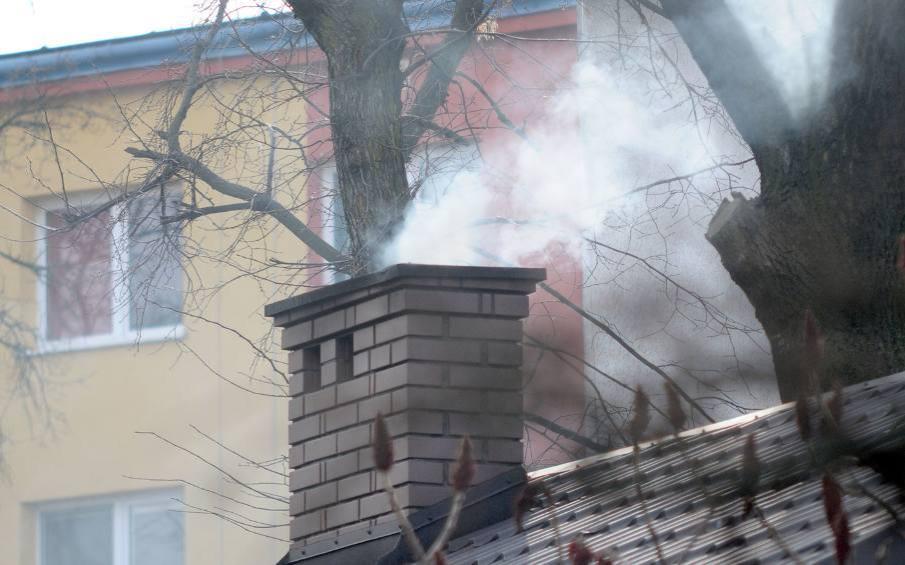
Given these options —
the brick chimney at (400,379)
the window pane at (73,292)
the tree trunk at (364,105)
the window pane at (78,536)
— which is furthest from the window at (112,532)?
the brick chimney at (400,379)

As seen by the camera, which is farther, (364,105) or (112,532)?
(112,532)

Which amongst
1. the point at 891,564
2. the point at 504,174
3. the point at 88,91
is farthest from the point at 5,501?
the point at 891,564

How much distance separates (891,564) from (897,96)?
428cm

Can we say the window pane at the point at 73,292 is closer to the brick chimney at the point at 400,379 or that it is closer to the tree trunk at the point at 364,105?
the tree trunk at the point at 364,105

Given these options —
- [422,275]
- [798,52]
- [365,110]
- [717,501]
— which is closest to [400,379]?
[422,275]

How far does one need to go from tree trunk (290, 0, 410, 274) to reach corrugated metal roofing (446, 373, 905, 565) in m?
2.99

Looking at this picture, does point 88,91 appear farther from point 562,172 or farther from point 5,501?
point 562,172

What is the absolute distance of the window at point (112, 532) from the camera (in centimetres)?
1291

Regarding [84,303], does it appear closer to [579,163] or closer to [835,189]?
[579,163]

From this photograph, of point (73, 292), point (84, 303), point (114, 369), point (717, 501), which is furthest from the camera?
point (73, 292)

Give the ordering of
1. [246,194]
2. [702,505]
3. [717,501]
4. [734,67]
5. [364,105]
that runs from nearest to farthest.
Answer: [717,501] < [702,505] < [734,67] < [364,105] < [246,194]

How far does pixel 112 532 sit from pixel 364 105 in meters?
5.58

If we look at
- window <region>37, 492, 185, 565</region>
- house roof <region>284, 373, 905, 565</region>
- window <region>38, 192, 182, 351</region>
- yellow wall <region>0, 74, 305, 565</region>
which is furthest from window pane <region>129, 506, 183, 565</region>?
house roof <region>284, 373, 905, 565</region>

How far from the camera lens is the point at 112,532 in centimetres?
1296
